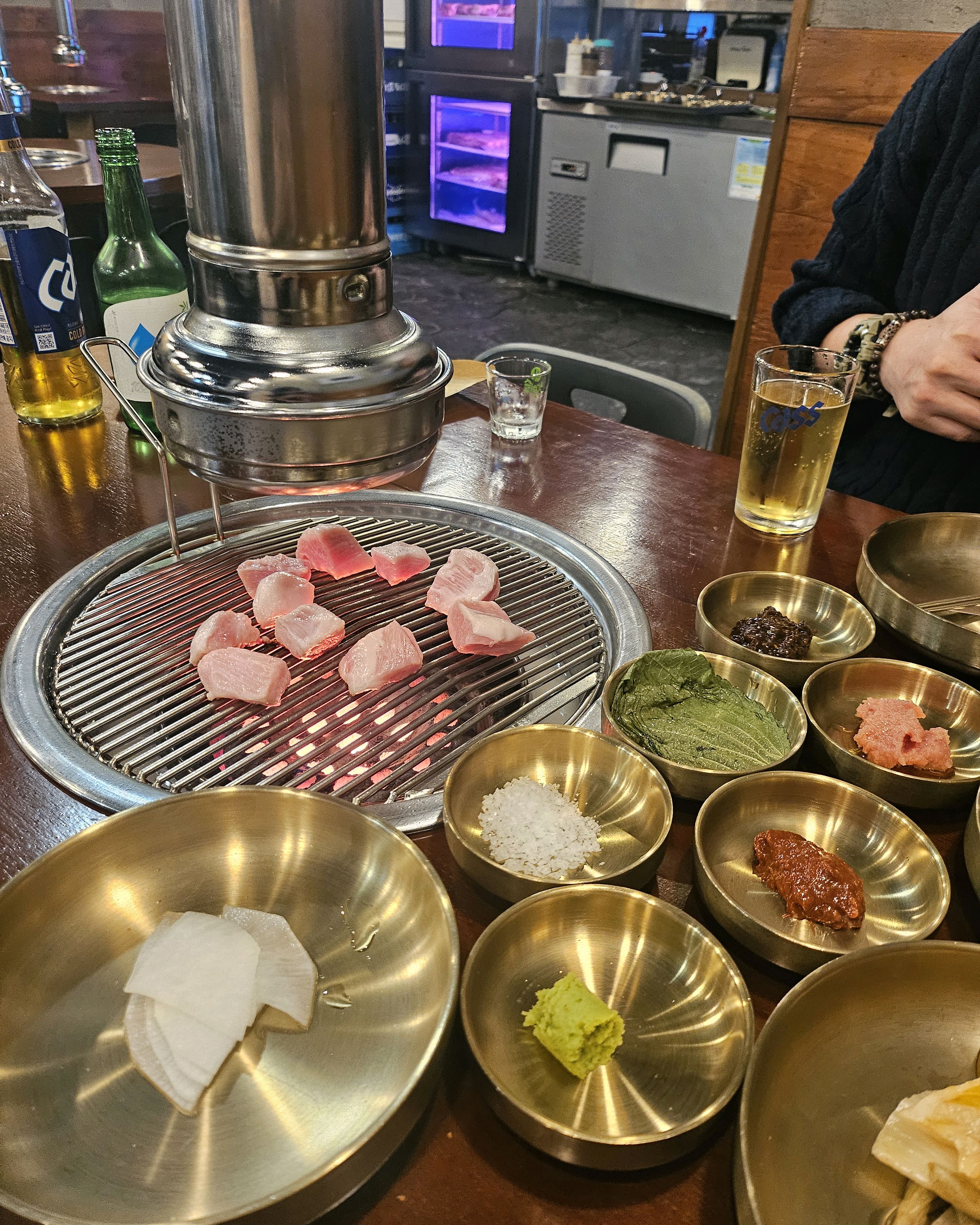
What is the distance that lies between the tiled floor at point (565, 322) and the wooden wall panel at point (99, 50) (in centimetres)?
256

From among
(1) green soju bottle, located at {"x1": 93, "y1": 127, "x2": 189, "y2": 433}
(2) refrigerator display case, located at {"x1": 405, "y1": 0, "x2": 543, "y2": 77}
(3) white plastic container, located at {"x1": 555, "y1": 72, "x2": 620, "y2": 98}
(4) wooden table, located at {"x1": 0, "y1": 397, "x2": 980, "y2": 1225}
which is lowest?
(4) wooden table, located at {"x1": 0, "y1": 397, "x2": 980, "y2": 1225}

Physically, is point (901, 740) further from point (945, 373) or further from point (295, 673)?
point (945, 373)

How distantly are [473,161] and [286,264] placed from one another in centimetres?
832

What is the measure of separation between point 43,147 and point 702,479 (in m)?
4.87

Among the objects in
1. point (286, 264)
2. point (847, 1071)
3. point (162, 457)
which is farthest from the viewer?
point (162, 457)

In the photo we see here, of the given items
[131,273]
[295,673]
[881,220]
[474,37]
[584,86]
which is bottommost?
[295,673]

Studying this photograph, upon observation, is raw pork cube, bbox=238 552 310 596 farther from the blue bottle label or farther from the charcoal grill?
the blue bottle label

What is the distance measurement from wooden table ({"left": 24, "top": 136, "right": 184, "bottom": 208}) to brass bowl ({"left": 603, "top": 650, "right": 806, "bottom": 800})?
10.2 ft

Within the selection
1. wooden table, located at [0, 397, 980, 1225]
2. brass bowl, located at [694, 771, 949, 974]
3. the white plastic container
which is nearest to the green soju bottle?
wooden table, located at [0, 397, 980, 1225]

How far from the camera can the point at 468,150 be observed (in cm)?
811

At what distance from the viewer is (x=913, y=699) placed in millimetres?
1112

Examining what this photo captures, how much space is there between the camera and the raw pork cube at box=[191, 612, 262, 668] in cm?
122

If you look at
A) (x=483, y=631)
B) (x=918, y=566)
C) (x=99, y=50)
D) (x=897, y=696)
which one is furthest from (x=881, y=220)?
(x=99, y=50)

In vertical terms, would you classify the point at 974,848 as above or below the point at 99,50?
below
